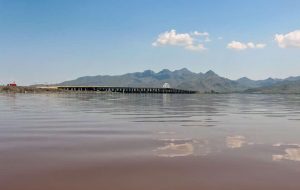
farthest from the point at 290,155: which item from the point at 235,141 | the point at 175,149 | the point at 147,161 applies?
the point at 147,161

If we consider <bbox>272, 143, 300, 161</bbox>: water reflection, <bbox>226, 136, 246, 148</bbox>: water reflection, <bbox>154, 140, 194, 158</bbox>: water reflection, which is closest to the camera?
<bbox>272, 143, 300, 161</bbox>: water reflection

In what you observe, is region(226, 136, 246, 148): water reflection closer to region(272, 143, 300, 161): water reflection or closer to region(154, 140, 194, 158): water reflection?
region(154, 140, 194, 158): water reflection

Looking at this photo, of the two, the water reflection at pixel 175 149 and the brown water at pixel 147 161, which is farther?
the water reflection at pixel 175 149

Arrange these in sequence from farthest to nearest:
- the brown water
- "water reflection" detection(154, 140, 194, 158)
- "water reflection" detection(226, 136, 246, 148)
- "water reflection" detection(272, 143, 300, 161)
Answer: "water reflection" detection(226, 136, 246, 148), "water reflection" detection(154, 140, 194, 158), "water reflection" detection(272, 143, 300, 161), the brown water

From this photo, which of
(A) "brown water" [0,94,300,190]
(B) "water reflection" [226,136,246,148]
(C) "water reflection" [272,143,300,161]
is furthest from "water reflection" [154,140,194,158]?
(C) "water reflection" [272,143,300,161]

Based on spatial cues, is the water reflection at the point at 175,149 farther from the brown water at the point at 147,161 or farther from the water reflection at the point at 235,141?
the water reflection at the point at 235,141

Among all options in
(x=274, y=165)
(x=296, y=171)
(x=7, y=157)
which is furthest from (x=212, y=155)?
(x=7, y=157)

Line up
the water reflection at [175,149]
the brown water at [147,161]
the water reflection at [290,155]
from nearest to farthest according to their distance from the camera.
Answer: the brown water at [147,161], the water reflection at [290,155], the water reflection at [175,149]

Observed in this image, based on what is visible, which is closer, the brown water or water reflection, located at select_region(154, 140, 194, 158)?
the brown water

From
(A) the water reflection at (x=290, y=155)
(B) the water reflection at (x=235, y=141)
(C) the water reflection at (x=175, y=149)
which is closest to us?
(A) the water reflection at (x=290, y=155)

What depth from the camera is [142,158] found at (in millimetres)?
14617

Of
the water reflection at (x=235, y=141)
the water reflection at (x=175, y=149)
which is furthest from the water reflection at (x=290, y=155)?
the water reflection at (x=175, y=149)

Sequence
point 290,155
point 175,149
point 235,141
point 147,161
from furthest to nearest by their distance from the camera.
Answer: point 235,141 < point 175,149 < point 290,155 < point 147,161

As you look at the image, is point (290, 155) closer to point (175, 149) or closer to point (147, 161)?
point (175, 149)
